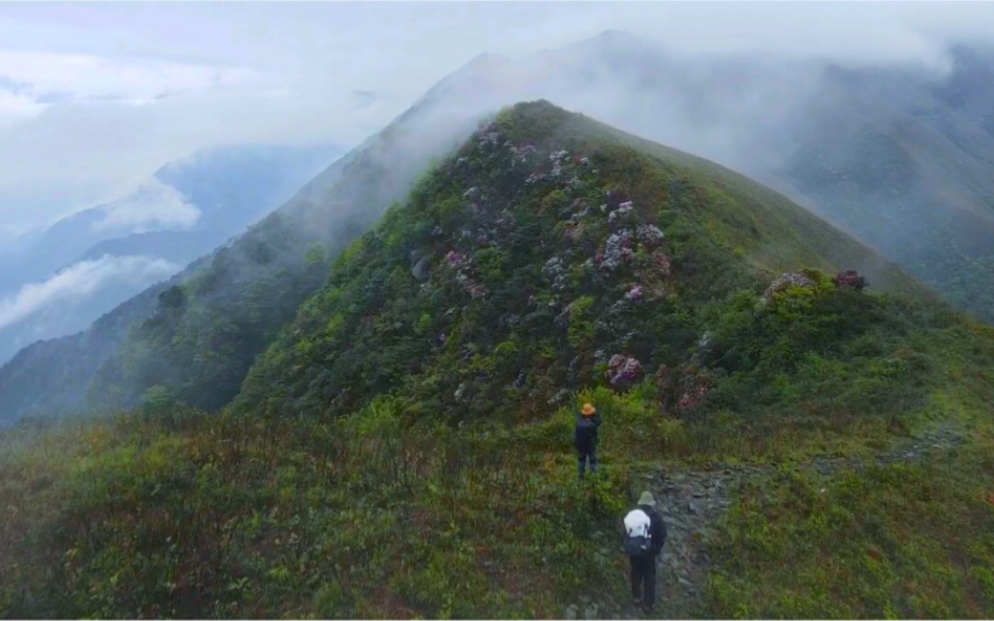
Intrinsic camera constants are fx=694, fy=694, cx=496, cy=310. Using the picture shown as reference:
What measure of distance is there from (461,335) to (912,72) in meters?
154

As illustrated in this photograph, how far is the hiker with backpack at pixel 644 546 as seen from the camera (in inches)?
333

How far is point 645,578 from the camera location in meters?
8.66

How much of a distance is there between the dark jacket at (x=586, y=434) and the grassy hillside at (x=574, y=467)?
2.11 ft

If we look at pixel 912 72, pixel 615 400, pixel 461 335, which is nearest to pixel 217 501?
pixel 615 400

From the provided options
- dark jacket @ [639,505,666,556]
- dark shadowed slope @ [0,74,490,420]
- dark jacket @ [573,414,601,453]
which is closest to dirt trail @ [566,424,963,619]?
dark jacket @ [639,505,666,556]

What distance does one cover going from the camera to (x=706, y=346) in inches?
799

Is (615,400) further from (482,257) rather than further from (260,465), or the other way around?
(482,257)

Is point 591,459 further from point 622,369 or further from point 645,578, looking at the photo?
point 622,369

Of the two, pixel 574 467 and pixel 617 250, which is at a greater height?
pixel 617 250

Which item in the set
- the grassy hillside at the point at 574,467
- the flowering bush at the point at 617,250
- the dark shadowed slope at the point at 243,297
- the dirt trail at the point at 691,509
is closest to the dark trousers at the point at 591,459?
the grassy hillside at the point at 574,467

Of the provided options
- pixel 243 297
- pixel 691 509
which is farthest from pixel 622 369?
pixel 243 297

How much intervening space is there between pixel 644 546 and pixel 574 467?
3959mm

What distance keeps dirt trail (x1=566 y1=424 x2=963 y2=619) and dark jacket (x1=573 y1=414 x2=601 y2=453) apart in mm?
1145

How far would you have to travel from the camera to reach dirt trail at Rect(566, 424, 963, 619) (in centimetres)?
877
